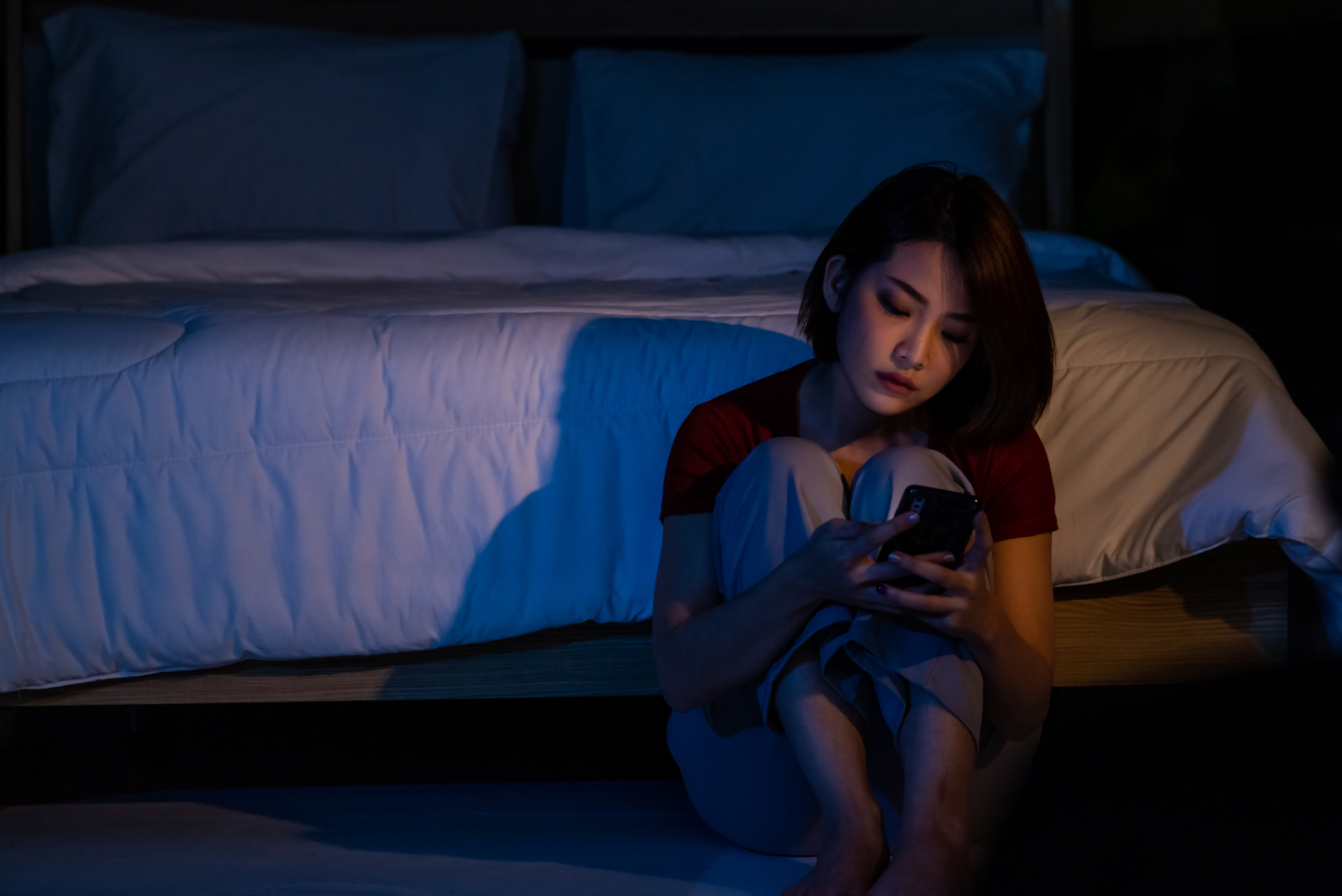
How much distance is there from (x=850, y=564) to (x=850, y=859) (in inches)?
8.4

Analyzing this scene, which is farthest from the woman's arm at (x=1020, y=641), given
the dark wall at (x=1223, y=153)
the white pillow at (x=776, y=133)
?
the dark wall at (x=1223, y=153)

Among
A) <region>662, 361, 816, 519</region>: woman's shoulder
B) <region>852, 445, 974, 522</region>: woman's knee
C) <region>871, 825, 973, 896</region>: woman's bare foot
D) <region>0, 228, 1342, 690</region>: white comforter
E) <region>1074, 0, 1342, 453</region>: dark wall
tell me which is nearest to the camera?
<region>871, 825, 973, 896</region>: woman's bare foot

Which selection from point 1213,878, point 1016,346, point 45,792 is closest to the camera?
point 1213,878

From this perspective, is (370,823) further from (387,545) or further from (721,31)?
(721,31)

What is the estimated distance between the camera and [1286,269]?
3262 mm

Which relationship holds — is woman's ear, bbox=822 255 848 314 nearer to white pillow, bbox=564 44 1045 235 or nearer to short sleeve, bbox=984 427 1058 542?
short sleeve, bbox=984 427 1058 542

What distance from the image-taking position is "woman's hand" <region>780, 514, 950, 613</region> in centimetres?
89

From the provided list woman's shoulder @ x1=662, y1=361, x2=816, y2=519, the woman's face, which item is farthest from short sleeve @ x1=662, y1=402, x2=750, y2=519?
the woman's face

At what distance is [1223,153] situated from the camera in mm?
3414

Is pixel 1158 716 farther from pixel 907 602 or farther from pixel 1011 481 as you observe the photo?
pixel 1011 481

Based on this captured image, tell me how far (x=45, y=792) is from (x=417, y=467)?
0.64m

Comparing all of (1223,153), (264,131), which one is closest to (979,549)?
(264,131)

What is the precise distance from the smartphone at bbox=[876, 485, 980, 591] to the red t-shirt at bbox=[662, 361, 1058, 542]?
5.2 inches

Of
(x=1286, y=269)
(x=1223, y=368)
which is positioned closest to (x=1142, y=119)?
(x=1286, y=269)
